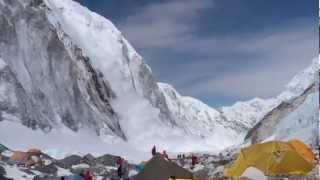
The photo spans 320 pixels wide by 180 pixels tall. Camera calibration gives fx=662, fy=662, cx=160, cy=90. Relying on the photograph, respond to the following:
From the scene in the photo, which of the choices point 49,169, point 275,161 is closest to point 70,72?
point 49,169

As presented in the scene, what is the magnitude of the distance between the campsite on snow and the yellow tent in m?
0.05

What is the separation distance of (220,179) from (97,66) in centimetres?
11119

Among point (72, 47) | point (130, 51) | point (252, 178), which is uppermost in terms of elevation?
point (130, 51)

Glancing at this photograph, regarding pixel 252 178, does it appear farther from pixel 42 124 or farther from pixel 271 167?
pixel 42 124

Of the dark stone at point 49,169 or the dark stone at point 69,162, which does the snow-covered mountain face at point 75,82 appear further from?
the dark stone at point 49,169

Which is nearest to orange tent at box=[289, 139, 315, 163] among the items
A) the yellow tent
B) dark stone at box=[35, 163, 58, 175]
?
the yellow tent

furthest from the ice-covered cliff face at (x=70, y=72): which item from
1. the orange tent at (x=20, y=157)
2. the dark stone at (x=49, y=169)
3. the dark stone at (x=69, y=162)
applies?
the dark stone at (x=49, y=169)

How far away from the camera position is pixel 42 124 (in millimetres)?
92438

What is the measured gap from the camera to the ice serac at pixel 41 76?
89.6 m

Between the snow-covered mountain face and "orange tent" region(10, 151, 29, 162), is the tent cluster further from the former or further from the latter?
the snow-covered mountain face

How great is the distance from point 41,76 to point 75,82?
1213 cm

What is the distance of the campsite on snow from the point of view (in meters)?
31.6

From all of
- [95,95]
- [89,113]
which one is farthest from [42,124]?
[95,95]

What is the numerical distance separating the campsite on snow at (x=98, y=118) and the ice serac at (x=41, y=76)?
0.66 feet
